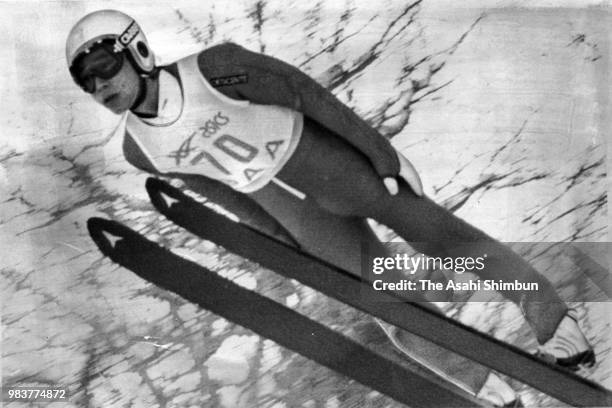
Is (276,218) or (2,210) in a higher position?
(2,210)

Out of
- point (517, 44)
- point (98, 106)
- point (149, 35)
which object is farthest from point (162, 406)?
point (517, 44)

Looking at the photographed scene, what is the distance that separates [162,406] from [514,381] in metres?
0.58

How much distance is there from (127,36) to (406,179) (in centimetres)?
48

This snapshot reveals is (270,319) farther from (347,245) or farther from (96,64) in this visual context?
(96,64)

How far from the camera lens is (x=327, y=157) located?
3.86 feet

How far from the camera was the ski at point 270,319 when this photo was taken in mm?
1245

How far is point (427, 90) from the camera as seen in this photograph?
4.18 feet

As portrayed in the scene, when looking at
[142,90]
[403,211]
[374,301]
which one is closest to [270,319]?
[374,301]

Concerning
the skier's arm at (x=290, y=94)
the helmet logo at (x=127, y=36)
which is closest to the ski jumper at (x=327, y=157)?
the skier's arm at (x=290, y=94)

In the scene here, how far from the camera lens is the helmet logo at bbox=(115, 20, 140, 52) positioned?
1.15 meters

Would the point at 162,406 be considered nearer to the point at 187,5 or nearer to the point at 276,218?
the point at 276,218

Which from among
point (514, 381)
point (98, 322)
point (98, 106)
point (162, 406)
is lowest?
point (514, 381)

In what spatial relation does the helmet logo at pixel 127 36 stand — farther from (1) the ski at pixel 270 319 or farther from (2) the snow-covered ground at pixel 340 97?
(1) the ski at pixel 270 319

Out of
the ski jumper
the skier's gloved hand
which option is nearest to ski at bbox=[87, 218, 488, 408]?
the ski jumper
